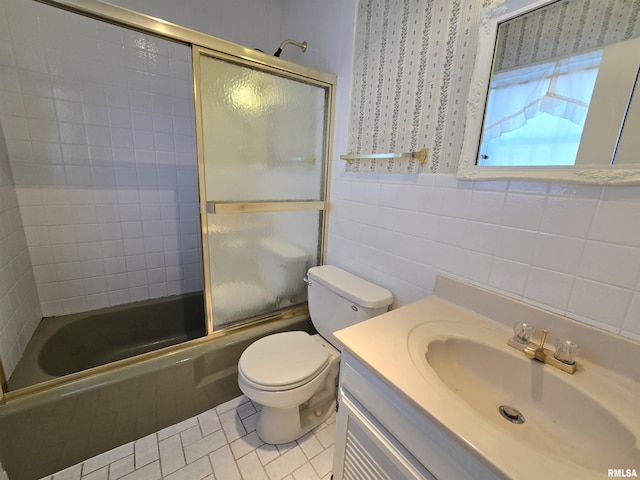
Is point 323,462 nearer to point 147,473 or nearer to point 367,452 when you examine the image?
point 367,452

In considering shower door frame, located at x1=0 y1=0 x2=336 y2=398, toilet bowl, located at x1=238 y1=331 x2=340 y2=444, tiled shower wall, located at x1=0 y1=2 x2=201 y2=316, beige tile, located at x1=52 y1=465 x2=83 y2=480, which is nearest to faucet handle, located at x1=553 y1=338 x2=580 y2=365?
toilet bowl, located at x1=238 y1=331 x2=340 y2=444

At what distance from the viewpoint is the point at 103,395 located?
1185 mm

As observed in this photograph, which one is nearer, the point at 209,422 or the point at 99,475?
the point at 99,475

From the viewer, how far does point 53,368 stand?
1446 millimetres

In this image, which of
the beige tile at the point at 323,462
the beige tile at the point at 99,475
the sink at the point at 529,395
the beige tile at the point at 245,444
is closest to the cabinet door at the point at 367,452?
the sink at the point at 529,395

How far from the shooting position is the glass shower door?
4.18 feet

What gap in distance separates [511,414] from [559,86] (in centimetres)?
94

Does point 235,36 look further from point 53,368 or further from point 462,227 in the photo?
point 53,368

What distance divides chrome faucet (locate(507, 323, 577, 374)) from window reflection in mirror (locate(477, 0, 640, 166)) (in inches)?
19.6

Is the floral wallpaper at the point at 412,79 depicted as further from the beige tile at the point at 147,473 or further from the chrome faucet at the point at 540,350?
the beige tile at the point at 147,473

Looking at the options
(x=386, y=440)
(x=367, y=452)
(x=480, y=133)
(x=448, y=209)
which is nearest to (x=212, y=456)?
(x=367, y=452)

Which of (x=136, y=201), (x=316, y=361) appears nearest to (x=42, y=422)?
(x=316, y=361)

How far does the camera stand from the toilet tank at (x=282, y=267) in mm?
1612

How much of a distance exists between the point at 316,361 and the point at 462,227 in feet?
2.85
